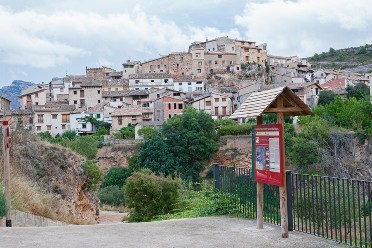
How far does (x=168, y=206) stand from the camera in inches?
814

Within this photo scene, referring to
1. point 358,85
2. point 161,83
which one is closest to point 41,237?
point 358,85

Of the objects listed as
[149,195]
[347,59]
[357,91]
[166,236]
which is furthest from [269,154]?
[347,59]

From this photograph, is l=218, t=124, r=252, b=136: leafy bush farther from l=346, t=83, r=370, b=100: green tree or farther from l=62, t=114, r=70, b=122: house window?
l=62, t=114, r=70, b=122: house window

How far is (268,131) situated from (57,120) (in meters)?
67.7

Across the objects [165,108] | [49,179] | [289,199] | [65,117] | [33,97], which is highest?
[33,97]

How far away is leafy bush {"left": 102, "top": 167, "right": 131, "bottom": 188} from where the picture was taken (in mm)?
54312

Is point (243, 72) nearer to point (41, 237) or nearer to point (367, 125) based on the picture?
point (367, 125)

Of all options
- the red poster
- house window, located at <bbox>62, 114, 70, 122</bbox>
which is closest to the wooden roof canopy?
the red poster

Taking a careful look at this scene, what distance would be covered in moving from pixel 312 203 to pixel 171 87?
78.2 m

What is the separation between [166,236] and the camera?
8938 millimetres

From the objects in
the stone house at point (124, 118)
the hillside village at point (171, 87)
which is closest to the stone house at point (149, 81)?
the hillside village at point (171, 87)

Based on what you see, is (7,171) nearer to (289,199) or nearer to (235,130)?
(289,199)

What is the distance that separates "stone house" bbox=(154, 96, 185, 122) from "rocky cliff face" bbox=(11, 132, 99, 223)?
47.6 meters

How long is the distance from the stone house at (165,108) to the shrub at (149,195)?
47333 millimetres
